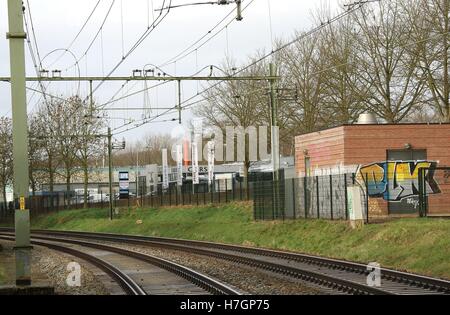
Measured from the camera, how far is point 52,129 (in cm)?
6756

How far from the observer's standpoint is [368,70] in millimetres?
40812

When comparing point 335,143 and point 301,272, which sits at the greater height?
point 335,143

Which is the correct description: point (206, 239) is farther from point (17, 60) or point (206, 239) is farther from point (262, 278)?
point (17, 60)

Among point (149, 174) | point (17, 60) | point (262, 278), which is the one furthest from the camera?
point (149, 174)

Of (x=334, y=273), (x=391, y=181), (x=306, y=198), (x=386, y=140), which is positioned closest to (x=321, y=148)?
(x=386, y=140)

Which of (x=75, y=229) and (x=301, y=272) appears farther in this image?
(x=75, y=229)

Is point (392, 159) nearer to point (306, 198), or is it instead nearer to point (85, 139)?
point (306, 198)

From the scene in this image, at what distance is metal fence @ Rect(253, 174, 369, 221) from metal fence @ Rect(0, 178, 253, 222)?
9300 millimetres

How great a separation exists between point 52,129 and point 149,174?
57.9 ft

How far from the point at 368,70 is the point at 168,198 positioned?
80.1ft

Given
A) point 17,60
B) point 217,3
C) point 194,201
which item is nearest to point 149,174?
point 194,201

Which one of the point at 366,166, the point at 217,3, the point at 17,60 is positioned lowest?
the point at 366,166

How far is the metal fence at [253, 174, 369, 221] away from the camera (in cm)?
3020
